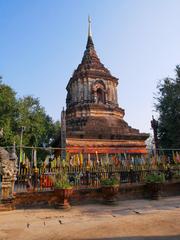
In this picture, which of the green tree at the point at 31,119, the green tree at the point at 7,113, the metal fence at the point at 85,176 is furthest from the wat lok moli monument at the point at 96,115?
the metal fence at the point at 85,176

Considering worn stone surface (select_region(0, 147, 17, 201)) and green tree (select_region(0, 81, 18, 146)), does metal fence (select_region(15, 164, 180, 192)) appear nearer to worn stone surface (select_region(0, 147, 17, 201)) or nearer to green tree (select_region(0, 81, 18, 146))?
worn stone surface (select_region(0, 147, 17, 201))

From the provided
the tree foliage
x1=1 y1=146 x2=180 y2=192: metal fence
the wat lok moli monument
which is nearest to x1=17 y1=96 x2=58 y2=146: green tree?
the tree foliage

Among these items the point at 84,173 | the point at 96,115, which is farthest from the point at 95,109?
the point at 84,173

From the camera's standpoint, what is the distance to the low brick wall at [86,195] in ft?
31.6

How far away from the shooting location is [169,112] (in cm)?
2164

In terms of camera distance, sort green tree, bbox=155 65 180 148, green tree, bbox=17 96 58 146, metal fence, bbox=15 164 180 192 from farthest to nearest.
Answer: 1. green tree, bbox=17 96 58 146
2. green tree, bbox=155 65 180 148
3. metal fence, bbox=15 164 180 192

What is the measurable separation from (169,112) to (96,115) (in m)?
7.47

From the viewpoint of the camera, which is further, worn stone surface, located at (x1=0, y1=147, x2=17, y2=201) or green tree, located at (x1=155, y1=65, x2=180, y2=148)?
green tree, located at (x1=155, y1=65, x2=180, y2=148)

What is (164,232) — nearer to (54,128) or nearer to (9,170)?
(9,170)

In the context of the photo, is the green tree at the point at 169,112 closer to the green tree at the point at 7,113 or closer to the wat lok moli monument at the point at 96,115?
the wat lok moli monument at the point at 96,115

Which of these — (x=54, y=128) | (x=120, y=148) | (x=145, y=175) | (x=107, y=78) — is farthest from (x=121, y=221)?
(x=54, y=128)

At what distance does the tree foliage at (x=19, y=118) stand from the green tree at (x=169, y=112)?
1389cm

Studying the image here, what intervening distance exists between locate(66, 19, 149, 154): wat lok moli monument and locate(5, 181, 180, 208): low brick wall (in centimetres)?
953

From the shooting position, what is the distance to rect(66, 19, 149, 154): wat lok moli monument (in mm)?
21594
